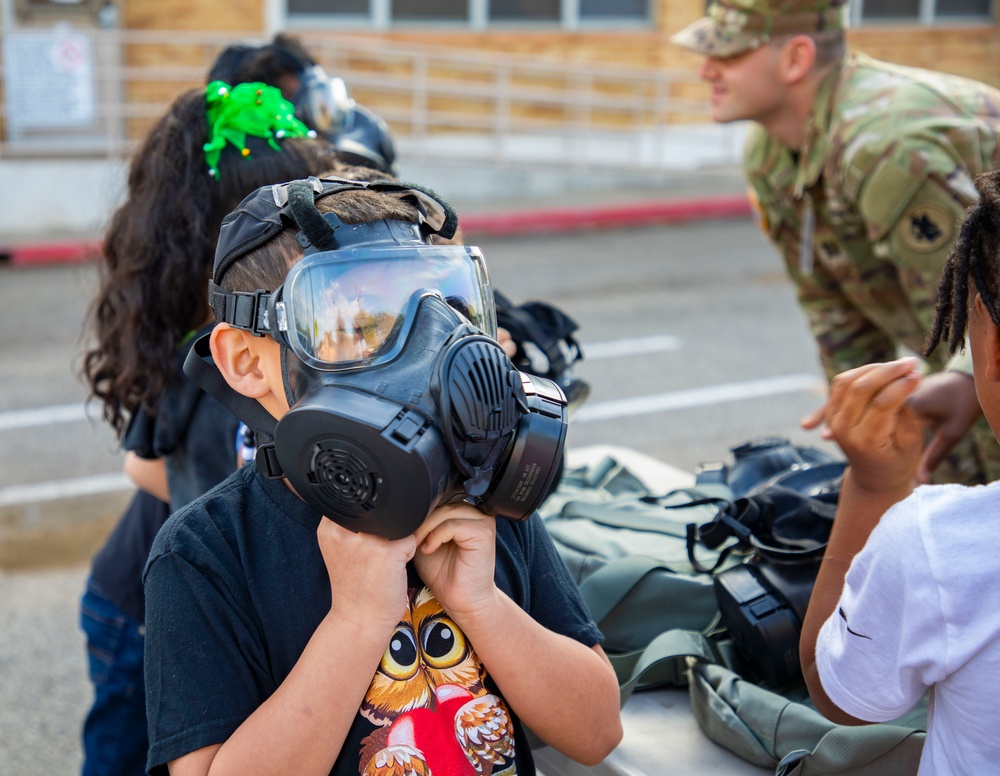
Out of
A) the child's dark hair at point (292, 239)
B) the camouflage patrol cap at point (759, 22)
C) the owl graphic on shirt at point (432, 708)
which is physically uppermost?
the camouflage patrol cap at point (759, 22)

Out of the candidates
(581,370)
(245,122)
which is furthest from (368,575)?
(581,370)

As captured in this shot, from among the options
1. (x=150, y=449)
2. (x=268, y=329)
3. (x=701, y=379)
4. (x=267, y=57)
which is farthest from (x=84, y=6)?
(x=268, y=329)

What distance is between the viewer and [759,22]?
3664 millimetres

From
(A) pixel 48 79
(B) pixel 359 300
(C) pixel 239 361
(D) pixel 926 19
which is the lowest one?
(A) pixel 48 79

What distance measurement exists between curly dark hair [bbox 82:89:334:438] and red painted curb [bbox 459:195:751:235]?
31.6ft

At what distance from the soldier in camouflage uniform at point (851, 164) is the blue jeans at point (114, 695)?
197cm

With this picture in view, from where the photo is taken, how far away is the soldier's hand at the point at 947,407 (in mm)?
2611

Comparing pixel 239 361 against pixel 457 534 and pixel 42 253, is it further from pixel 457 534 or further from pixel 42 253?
pixel 42 253

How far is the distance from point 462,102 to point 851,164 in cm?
1175

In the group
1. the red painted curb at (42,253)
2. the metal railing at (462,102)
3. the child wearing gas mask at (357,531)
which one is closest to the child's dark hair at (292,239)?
the child wearing gas mask at (357,531)

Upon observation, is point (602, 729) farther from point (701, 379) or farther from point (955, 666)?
point (701, 379)

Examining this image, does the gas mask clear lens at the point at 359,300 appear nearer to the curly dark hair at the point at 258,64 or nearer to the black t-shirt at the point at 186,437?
the black t-shirt at the point at 186,437

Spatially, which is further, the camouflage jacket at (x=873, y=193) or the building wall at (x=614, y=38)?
the building wall at (x=614, y=38)

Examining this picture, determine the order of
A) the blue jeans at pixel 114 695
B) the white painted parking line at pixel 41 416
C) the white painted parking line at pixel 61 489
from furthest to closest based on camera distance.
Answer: the white painted parking line at pixel 41 416 < the white painted parking line at pixel 61 489 < the blue jeans at pixel 114 695
